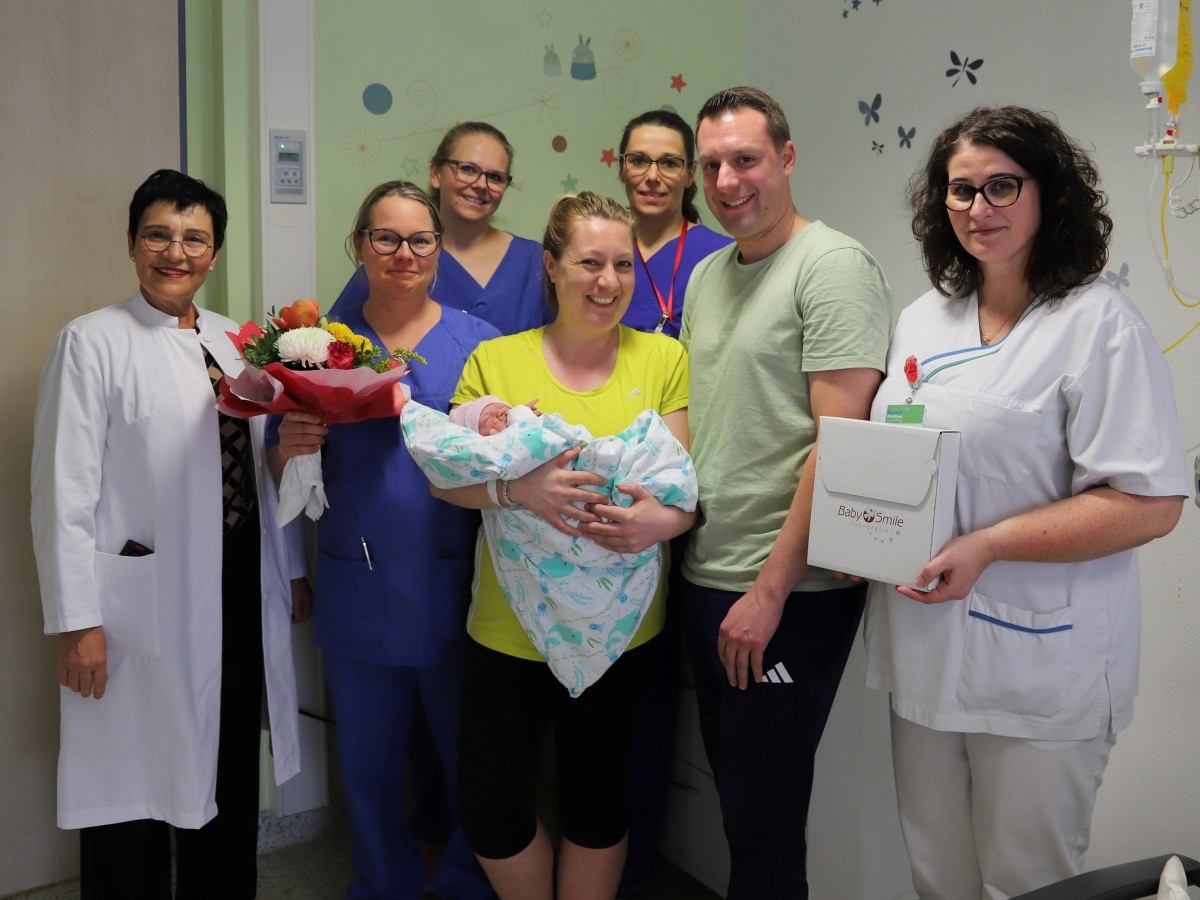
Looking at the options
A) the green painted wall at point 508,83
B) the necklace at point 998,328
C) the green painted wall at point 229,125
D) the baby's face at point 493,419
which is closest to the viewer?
the necklace at point 998,328

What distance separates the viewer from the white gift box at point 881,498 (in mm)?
1361

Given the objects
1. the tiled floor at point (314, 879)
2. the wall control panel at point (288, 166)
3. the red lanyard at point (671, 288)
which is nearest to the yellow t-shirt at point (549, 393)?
the red lanyard at point (671, 288)

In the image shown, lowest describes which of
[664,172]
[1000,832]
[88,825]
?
[88,825]

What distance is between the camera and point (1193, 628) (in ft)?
5.77

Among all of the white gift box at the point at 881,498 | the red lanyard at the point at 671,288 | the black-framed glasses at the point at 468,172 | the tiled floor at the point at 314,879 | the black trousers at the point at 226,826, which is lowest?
the tiled floor at the point at 314,879

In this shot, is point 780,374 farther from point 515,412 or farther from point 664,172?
point 664,172

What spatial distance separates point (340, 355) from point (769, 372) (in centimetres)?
76

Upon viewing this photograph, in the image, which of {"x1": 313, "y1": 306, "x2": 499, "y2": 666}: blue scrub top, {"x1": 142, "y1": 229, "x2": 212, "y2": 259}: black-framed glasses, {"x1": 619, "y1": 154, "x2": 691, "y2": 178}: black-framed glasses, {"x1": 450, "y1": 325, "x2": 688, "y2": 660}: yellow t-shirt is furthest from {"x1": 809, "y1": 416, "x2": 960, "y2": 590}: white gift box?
{"x1": 142, "y1": 229, "x2": 212, "y2": 259}: black-framed glasses

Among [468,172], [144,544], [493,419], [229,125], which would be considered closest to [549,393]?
[493,419]

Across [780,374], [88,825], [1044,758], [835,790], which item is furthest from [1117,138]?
[88,825]

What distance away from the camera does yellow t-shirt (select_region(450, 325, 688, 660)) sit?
70.1 inches

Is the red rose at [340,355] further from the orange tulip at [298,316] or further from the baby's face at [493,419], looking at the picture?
the baby's face at [493,419]

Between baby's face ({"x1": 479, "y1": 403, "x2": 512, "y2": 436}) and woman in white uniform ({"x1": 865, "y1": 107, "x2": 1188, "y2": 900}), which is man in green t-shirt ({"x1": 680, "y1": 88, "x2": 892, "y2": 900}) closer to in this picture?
woman in white uniform ({"x1": 865, "y1": 107, "x2": 1188, "y2": 900})

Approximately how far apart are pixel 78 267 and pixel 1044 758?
7.00 feet
